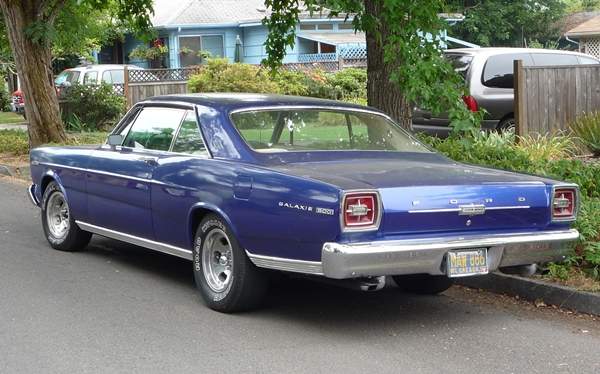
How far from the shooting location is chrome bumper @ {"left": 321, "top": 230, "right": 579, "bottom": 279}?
5344mm

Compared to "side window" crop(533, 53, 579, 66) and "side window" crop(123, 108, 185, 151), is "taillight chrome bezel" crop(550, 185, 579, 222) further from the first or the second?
"side window" crop(533, 53, 579, 66)

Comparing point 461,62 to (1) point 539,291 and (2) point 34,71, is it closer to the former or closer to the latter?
(2) point 34,71

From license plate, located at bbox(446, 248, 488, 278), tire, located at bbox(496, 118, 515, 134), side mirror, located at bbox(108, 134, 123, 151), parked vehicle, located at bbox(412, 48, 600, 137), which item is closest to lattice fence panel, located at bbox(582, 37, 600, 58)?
parked vehicle, located at bbox(412, 48, 600, 137)

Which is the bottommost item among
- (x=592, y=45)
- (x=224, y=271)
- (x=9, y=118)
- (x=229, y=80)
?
(x=224, y=271)

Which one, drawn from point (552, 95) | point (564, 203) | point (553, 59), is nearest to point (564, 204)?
point (564, 203)

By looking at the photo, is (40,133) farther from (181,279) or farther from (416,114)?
(181,279)

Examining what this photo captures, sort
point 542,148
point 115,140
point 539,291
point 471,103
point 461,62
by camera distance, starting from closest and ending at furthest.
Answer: point 539,291 < point 115,140 < point 542,148 < point 471,103 < point 461,62

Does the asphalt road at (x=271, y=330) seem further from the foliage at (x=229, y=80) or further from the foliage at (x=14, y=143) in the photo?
the foliage at (x=229, y=80)

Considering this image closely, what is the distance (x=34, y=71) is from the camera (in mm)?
15820

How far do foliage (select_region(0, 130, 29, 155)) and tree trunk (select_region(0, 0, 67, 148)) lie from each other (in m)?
0.97

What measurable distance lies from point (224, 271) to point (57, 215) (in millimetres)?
2949

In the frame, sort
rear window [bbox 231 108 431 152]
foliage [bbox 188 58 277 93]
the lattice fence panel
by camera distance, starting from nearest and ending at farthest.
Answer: rear window [bbox 231 108 431 152]
foliage [bbox 188 58 277 93]
the lattice fence panel

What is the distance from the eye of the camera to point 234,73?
878 inches

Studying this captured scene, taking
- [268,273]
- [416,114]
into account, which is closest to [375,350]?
[268,273]
